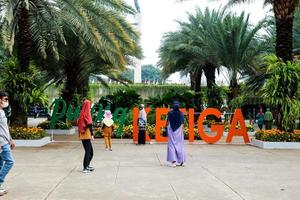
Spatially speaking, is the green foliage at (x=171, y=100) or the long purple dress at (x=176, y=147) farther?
the green foliage at (x=171, y=100)

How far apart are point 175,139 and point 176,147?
0.64ft

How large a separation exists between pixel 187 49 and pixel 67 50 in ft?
28.9

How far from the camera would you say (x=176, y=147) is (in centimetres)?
1069

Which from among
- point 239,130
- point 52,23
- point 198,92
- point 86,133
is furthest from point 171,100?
point 86,133

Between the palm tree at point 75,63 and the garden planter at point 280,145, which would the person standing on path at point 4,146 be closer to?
the garden planter at point 280,145

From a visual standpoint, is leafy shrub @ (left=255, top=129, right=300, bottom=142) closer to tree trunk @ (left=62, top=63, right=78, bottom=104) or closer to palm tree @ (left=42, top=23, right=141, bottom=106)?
palm tree @ (left=42, top=23, right=141, bottom=106)

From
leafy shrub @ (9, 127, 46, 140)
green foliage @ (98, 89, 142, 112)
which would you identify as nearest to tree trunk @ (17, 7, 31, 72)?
leafy shrub @ (9, 127, 46, 140)

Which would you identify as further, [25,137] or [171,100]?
[171,100]

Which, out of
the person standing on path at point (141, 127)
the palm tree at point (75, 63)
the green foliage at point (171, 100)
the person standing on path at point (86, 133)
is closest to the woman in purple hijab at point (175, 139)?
the person standing on path at point (86, 133)

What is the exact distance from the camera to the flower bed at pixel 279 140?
52.4 feet

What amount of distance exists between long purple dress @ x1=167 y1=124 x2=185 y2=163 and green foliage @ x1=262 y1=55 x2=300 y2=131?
6573 mm

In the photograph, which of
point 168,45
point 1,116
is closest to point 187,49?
point 168,45

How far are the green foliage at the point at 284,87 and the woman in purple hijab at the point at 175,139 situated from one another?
6.53 metres

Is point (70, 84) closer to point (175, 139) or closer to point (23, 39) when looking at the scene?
point (23, 39)
